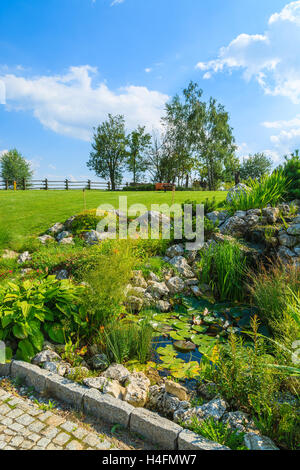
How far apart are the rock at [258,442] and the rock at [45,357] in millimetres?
1828

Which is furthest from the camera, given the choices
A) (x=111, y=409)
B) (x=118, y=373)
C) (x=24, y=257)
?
(x=24, y=257)

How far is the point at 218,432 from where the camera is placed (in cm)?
191

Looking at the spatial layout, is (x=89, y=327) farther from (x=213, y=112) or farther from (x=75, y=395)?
(x=213, y=112)

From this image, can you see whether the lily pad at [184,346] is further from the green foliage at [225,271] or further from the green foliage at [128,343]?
the green foliage at [225,271]

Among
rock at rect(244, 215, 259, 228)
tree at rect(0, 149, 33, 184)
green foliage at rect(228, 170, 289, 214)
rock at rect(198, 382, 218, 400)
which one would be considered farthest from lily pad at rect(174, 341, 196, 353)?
tree at rect(0, 149, 33, 184)

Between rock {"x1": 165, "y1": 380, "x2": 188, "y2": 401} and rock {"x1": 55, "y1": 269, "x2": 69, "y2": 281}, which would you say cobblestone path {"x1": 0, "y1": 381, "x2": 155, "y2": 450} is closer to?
rock {"x1": 165, "y1": 380, "x2": 188, "y2": 401}

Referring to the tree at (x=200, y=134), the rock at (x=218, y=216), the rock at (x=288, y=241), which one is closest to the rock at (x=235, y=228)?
the rock at (x=218, y=216)

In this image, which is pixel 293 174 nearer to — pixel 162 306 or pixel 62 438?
pixel 162 306

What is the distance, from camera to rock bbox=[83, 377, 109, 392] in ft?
7.80

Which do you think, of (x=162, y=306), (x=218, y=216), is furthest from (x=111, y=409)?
(x=218, y=216)

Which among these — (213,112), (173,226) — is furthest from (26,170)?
(173,226)

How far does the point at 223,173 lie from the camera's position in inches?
1251
